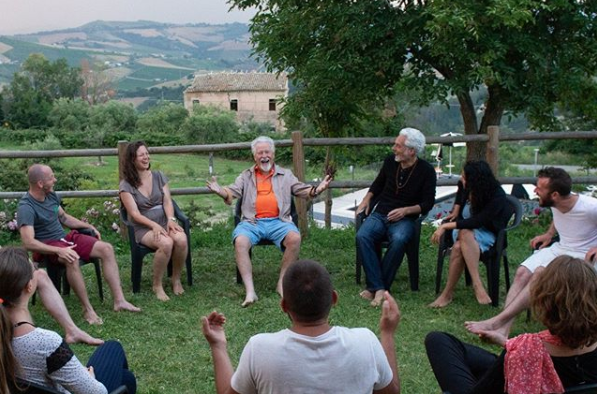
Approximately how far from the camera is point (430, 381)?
3.51m

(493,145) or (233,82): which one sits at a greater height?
(233,82)

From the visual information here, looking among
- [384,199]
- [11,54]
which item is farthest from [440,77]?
[11,54]

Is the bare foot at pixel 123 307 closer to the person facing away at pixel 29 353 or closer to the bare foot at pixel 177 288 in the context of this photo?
the bare foot at pixel 177 288

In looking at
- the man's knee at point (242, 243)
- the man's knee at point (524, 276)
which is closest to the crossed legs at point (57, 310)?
the man's knee at point (242, 243)

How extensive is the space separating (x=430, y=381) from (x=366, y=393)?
1.58 m

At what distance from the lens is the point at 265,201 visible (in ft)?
17.1

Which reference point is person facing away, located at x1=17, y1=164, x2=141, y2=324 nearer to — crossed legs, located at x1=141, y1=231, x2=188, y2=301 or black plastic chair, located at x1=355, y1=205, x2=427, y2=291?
crossed legs, located at x1=141, y1=231, x2=188, y2=301

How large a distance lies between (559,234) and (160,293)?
8.88 ft

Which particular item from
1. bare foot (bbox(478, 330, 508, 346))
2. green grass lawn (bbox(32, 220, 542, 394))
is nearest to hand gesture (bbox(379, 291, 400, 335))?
green grass lawn (bbox(32, 220, 542, 394))

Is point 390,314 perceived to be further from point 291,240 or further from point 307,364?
point 291,240

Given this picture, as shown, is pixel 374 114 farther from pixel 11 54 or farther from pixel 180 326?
pixel 11 54

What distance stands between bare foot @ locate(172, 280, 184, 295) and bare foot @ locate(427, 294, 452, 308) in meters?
1.78

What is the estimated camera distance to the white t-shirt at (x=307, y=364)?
1.96 meters

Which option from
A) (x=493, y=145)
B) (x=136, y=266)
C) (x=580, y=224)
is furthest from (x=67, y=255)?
(x=493, y=145)
